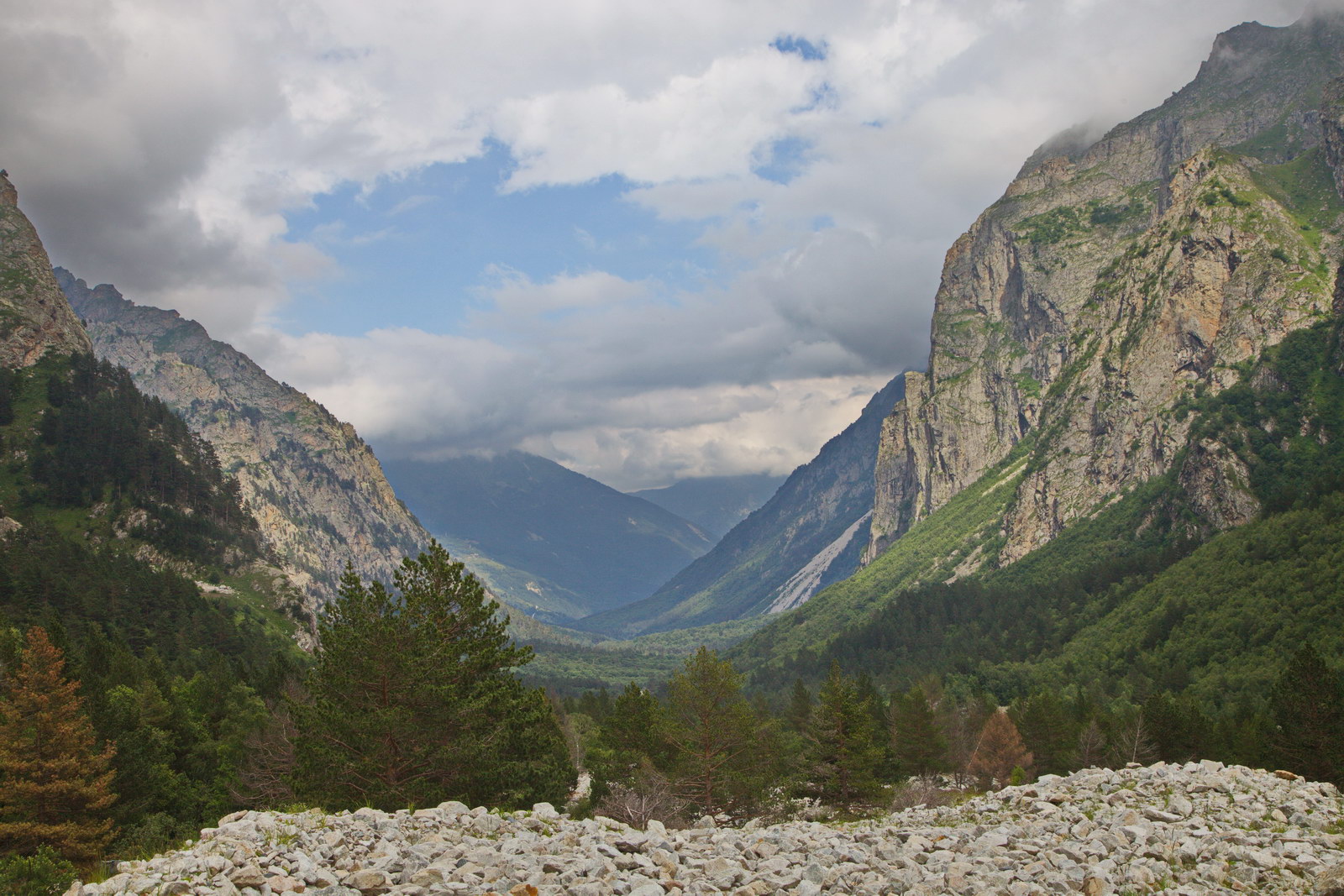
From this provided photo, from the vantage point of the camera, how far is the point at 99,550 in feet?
480

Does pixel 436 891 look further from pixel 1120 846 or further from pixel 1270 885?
pixel 1270 885

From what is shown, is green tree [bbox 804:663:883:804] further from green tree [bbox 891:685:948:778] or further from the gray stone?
the gray stone

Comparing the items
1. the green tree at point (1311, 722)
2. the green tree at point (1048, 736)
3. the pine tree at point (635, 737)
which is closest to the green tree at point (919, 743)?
the green tree at point (1048, 736)

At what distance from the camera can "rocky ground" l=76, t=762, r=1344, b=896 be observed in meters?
17.5

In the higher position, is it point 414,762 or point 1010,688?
point 414,762

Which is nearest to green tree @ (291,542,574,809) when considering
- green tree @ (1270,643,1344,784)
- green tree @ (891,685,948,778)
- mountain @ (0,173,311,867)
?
mountain @ (0,173,311,867)

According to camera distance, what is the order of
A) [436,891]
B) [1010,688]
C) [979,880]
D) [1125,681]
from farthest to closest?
[1010,688] → [1125,681] → [979,880] → [436,891]

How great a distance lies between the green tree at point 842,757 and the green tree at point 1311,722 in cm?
2838

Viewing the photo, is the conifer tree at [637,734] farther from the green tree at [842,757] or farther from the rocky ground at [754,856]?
the rocky ground at [754,856]

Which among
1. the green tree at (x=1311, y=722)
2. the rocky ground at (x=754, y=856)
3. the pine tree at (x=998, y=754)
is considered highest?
the rocky ground at (x=754, y=856)

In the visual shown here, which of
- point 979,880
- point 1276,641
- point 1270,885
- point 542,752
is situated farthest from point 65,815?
point 1276,641

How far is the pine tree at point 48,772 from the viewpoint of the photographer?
3784cm

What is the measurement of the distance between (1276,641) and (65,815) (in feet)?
504

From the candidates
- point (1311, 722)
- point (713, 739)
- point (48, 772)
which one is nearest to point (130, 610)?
point (48, 772)
